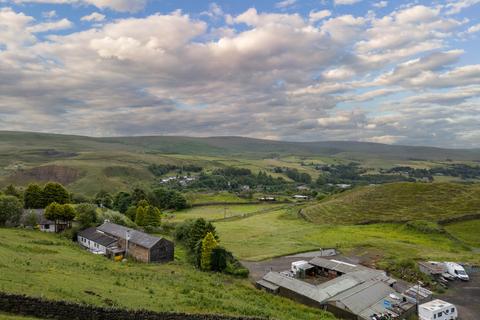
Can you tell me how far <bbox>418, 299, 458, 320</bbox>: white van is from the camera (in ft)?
114

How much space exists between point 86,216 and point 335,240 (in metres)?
47.5

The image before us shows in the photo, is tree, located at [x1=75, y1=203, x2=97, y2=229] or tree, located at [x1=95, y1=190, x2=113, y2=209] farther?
tree, located at [x1=95, y1=190, x2=113, y2=209]

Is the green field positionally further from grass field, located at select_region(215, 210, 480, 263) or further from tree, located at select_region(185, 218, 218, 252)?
tree, located at select_region(185, 218, 218, 252)

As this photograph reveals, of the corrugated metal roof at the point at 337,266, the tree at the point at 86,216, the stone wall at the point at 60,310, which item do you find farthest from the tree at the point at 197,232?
the stone wall at the point at 60,310

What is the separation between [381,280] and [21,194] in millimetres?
78066

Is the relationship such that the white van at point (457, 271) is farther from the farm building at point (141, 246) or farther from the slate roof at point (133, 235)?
the slate roof at point (133, 235)

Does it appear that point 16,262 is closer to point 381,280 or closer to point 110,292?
point 110,292

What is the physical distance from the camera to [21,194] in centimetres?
8331

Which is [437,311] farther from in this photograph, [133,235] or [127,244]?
[127,244]

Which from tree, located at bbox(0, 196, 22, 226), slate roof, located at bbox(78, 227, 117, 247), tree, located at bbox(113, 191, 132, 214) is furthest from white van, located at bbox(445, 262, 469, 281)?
tree, located at bbox(113, 191, 132, 214)

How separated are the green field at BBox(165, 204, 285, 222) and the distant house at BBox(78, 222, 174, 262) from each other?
4139cm

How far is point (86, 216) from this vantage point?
215ft

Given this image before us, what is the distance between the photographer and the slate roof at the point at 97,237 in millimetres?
55875

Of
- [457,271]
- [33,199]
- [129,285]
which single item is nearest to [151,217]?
[33,199]
